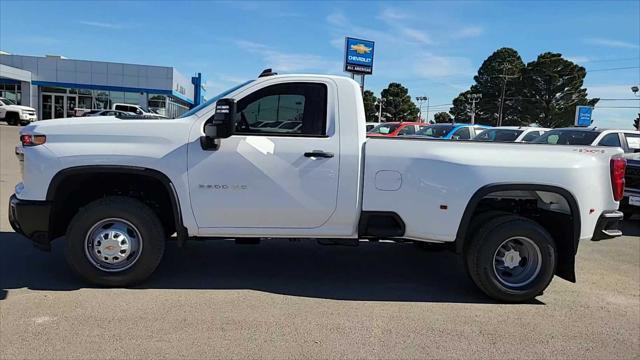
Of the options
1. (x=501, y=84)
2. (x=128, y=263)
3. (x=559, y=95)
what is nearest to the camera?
(x=128, y=263)

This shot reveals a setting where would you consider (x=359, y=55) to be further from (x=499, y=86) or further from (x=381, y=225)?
(x=499, y=86)

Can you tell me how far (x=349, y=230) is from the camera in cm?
495

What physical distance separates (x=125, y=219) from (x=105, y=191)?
586 millimetres

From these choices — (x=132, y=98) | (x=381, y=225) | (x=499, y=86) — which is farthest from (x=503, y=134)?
(x=499, y=86)

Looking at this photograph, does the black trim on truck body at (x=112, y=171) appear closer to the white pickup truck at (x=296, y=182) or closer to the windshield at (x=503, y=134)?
the white pickup truck at (x=296, y=182)

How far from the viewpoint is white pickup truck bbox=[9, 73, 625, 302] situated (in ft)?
15.4

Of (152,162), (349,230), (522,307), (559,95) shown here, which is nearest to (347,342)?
(349,230)

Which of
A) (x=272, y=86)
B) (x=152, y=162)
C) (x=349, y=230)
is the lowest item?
(x=349, y=230)

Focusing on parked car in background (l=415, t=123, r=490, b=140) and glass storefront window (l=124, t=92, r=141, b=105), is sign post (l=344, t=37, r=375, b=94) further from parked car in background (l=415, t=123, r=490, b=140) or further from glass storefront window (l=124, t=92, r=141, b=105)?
glass storefront window (l=124, t=92, r=141, b=105)

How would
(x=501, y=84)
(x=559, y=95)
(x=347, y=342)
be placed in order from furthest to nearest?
(x=501, y=84), (x=559, y=95), (x=347, y=342)

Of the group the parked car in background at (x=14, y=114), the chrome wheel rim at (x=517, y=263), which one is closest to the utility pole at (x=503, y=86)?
the parked car in background at (x=14, y=114)

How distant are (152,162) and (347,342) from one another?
7.65ft

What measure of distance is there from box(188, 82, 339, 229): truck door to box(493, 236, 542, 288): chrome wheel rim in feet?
5.67

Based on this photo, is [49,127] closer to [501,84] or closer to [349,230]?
[349,230]
